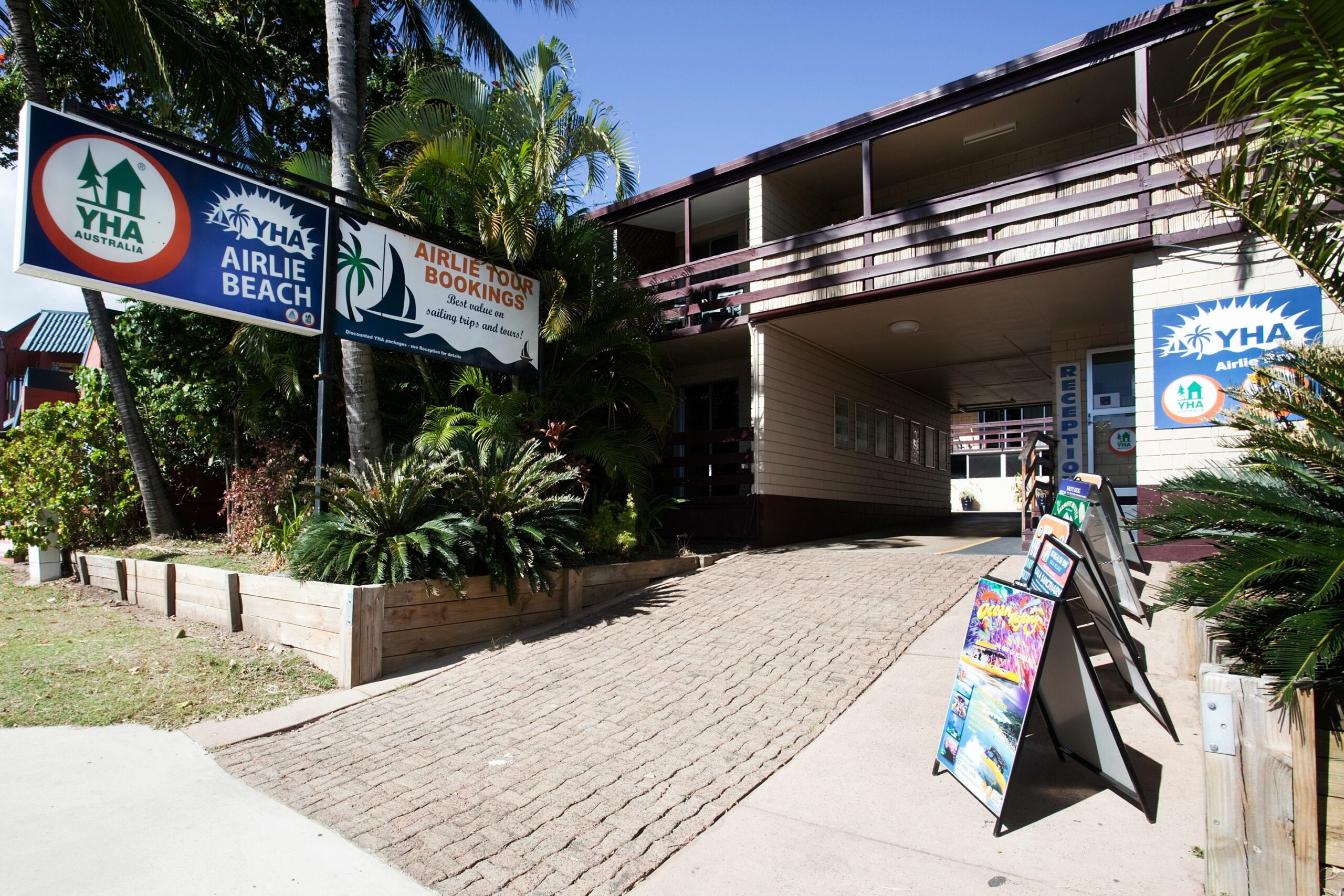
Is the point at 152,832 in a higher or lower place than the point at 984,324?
lower

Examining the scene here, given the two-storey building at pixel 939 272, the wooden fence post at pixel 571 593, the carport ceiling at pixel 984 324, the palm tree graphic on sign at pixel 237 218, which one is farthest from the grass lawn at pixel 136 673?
the carport ceiling at pixel 984 324

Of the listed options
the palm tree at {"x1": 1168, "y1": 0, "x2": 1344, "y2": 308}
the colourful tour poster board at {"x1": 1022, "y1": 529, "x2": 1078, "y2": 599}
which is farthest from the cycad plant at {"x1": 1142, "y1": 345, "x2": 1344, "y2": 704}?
the palm tree at {"x1": 1168, "y1": 0, "x2": 1344, "y2": 308}

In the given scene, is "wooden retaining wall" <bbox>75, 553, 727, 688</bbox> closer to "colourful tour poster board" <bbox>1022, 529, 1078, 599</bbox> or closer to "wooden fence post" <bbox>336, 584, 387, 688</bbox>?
"wooden fence post" <bbox>336, 584, 387, 688</bbox>

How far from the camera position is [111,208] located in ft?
20.9

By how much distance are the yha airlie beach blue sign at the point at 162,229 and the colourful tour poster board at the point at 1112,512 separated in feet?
22.8

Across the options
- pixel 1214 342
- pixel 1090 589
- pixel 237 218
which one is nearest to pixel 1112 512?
pixel 1090 589

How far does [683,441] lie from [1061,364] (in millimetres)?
6081

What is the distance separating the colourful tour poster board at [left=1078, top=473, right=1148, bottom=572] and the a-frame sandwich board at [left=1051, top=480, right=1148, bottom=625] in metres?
0.05

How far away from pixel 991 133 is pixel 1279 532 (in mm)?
10151

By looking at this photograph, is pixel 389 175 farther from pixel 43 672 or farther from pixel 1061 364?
pixel 1061 364

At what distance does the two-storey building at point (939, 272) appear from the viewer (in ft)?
28.4

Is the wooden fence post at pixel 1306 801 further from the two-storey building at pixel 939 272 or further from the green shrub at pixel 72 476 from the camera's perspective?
the green shrub at pixel 72 476

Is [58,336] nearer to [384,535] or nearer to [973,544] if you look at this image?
[384,535]

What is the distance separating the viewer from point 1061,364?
12.1 meters
